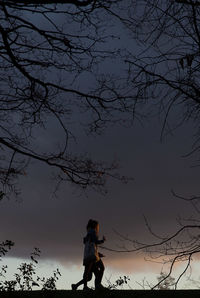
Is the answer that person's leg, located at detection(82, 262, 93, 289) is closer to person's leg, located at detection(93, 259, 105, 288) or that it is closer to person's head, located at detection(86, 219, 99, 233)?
person's leg, located at detection(93, 259, 105, 288)

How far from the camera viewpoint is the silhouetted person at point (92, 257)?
10258mm

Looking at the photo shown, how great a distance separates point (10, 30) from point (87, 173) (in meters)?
3.56

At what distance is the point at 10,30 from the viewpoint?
8.48 metres

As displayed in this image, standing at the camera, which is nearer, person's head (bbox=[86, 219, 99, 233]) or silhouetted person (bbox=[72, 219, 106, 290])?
silhouetted person (bbox=[72, 219, 106, 290])

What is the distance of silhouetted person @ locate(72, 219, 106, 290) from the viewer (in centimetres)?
1026

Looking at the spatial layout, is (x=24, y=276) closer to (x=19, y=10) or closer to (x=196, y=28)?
(x=19, y=10)

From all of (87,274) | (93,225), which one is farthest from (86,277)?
(93,225)

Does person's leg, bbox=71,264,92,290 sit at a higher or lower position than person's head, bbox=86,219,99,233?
lower

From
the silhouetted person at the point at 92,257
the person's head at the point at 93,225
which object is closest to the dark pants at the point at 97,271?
the silhouetted person at the point at 92,257

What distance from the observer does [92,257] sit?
10219 mm

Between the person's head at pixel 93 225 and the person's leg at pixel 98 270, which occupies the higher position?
the person's head at pixel 93 225

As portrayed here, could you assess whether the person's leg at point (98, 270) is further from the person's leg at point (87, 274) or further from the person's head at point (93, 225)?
the person's head at point (93, 225)

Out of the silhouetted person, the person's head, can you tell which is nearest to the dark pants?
the silhouetted person

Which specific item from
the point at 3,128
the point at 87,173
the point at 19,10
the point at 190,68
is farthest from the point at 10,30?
the point at 190,68
